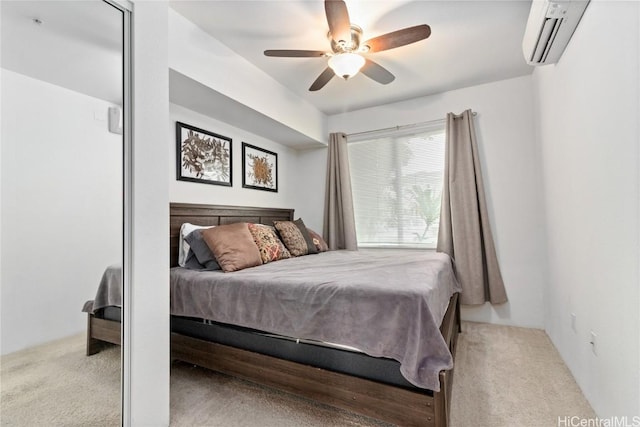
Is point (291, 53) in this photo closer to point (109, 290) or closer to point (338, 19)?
point (338, 19)

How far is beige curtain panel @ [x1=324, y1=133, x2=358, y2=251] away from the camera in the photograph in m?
3.79

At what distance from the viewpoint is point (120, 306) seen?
4.42 feet

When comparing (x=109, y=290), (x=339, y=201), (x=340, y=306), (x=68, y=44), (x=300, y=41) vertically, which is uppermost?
(x=300, y=41)

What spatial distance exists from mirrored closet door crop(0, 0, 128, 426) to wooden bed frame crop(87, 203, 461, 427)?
150mm

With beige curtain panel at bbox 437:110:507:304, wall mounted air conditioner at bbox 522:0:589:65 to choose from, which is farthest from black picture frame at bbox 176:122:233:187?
wall mounted air conditioner at bbox 522:0:589:65

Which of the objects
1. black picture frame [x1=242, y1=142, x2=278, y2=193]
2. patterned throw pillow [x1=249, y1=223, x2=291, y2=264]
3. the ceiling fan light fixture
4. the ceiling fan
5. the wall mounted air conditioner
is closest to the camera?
the wall mounted air conditioner

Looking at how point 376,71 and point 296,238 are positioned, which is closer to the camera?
point 376,71

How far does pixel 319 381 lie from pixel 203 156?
2.25 metres

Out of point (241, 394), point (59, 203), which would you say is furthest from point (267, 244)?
point (59, 203)

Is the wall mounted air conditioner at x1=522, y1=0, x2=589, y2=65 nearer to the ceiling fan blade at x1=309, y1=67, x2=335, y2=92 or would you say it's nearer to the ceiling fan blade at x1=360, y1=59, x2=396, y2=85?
the ceiling fan blade at x1=360, y1=59, x2=396, y2=85

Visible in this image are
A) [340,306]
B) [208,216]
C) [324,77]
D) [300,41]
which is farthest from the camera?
[208,216]

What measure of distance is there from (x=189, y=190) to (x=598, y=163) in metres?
2.89

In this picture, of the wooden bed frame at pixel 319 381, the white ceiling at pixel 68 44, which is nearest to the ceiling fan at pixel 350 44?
the white ceiling at pixel 68 44

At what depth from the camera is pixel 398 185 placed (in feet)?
12.0
